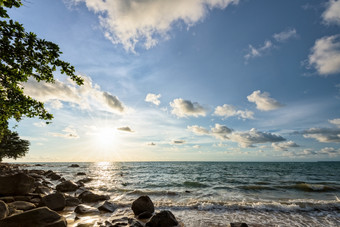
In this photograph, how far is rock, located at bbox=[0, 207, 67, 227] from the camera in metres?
5.92

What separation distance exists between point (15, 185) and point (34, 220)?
6.25 meters

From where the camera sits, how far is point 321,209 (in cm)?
1114

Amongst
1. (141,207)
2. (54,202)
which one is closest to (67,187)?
(54,202)

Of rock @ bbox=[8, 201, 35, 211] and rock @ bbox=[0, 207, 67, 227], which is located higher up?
rock @ bbox=[0, 207, 67, 227]

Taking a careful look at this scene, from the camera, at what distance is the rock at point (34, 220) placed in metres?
5.92

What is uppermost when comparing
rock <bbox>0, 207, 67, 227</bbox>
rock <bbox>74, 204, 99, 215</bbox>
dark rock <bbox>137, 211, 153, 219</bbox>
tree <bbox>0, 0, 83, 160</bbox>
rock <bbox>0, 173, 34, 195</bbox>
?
tree <bbox>0, 0, 83, 160</bbox>

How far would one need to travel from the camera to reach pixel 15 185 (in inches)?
409

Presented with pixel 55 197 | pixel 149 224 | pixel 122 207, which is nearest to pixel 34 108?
pixel 55 197

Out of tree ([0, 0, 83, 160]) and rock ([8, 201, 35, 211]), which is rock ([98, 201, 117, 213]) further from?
tree ([0, 0, 83, 160])

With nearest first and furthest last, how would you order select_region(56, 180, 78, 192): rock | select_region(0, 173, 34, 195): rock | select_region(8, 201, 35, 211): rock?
select_region(8, 201, 35, 211): rock < select_region(0, 173, 34, 195): rock < select_region(56, 180, 78, 192): rock

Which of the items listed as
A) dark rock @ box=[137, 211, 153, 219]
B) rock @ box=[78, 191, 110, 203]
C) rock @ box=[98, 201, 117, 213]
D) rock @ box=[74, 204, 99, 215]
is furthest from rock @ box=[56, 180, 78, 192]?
dark rock @ box=[137, 211, 153, 219]

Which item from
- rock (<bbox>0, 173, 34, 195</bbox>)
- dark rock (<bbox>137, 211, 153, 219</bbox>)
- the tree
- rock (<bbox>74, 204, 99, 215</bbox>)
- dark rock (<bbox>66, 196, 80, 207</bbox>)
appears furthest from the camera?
dark rock (<bbox>66, 196, 80, 207</bbox>)

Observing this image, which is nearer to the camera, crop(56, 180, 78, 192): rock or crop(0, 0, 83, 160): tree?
crop(0, 0, 83, 160): tree

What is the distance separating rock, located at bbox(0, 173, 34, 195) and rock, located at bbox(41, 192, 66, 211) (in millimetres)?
2183
